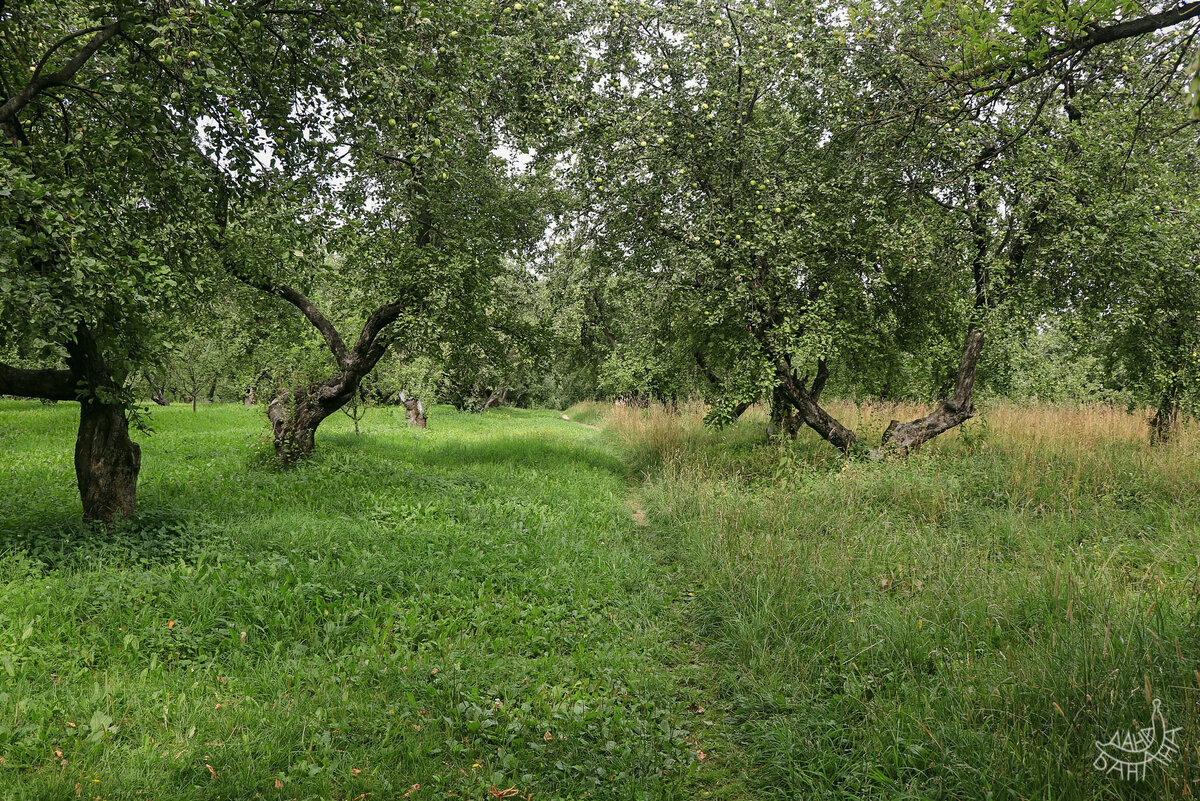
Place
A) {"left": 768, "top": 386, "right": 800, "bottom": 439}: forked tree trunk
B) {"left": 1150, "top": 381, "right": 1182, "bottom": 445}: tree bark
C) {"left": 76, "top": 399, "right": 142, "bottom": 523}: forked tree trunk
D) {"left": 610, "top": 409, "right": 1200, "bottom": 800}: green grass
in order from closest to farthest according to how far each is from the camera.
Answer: {"left": 610, "top": 409, "right": 1200, "bottom": 800}: green grass → {"left": 76, "top": 399, "right": 142, "bottom": 523}: forked tree trunk → {"left": 1150, "top": 381, "right": 1182, "bottom": 445}: tree bark → {"left": 768, "top": 386, "right": 800, "bottom": 439}: forked tree trunk

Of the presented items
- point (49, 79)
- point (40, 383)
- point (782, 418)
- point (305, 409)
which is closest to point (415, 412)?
point (305, 409)

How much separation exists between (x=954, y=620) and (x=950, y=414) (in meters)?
8.17

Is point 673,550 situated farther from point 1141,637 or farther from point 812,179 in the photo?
point 812,179

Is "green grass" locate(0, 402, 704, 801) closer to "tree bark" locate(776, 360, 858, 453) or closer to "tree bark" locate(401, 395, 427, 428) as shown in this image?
"tree bark" locate(776, 360, 858, 453)

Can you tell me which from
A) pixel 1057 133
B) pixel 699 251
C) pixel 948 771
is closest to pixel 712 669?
pixel 948 771

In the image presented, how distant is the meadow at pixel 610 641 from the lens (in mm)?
3297

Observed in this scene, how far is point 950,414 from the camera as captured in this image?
1135 centimetres

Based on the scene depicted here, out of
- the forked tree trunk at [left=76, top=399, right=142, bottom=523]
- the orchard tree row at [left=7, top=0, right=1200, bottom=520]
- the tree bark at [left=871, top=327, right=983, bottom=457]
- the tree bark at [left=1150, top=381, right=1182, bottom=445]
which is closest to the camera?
the orchard tree row at [left=7, top=0, right=1200, bottom=520]

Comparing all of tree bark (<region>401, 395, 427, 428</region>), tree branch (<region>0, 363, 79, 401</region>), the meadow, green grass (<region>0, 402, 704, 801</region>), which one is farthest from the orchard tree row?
tree bark (<region>401, 395, 427, 428</region>)

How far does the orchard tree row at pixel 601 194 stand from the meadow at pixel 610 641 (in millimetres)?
2273

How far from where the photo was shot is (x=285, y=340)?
40.3ft

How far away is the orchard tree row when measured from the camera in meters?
5.03

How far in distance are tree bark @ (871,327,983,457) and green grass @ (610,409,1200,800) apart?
2.09 meters

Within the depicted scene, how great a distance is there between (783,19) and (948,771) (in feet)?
35.6
